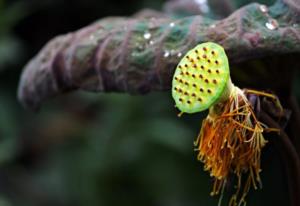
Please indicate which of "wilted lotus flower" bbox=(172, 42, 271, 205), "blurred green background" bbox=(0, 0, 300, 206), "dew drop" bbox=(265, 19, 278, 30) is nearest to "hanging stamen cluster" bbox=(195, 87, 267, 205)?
"wilted lotus flower" bbox=(172, 42, 271, 205)

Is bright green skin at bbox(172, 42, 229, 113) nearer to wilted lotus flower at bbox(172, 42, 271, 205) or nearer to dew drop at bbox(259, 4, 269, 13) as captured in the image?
wilted lotus flower at bbox(172, 42, 271, 205)

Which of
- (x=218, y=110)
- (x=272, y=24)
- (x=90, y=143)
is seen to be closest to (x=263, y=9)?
(x=272, y=24)

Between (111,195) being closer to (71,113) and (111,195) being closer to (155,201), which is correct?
(155,201)

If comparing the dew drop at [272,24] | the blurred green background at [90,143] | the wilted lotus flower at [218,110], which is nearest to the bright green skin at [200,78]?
the wilted lotus flower at [218,110]

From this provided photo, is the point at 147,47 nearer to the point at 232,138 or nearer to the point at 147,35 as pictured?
the point at 147,35

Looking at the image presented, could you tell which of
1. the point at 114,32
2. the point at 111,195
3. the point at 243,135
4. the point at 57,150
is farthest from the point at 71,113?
the point at 243,135

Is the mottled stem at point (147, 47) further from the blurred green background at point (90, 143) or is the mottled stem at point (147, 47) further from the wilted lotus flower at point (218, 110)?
the blurred green background at point (90, 143)
